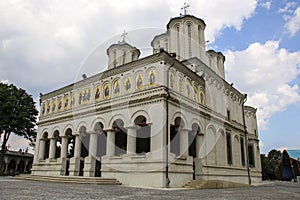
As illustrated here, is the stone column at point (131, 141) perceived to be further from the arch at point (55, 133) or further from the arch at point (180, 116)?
the arch at point (55, 133)

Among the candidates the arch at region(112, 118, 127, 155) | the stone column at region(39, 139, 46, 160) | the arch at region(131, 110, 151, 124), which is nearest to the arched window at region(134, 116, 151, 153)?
the arch at region(131, 110, 151, 124)

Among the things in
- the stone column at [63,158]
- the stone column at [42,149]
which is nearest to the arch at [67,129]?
the stone column at [63,158]

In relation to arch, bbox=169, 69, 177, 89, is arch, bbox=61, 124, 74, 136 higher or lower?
lower

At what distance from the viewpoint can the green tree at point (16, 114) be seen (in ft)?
92.4

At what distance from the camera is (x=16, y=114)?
29.1 m

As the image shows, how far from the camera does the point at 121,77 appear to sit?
20.9 meters

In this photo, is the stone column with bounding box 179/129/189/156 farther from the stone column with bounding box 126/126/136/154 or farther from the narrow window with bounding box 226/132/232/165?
the narrow window with bounding box 226/132/232/165

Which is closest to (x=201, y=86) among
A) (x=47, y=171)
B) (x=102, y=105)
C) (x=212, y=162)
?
(x=212, y=162)

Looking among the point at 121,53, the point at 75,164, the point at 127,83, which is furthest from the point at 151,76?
the point at 121,53

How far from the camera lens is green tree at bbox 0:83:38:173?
92.4 feet

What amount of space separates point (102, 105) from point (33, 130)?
14.1m

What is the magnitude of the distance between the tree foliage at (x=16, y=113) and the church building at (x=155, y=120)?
10.4 ft

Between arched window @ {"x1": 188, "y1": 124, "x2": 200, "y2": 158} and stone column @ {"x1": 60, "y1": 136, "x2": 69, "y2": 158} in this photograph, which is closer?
arched window @ {"x1": 188, "y1": 124, "x2": 200, "y2": 158}

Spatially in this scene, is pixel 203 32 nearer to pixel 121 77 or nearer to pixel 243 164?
pixel 121 77
